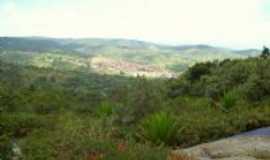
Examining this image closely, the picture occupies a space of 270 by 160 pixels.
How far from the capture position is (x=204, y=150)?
11195 mm

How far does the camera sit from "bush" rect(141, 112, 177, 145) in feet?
41.4

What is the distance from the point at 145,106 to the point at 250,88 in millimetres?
7787

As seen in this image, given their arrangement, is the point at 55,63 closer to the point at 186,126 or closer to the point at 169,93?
the point at 169,93

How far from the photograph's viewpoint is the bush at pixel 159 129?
497 inches

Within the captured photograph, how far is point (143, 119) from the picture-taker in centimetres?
1455

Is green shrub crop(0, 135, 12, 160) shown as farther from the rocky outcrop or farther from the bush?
the bush

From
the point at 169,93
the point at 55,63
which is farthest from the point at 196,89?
the point at 55,63

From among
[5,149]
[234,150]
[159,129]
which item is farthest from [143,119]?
[5,149]

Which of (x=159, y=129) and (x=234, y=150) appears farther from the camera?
(x=159, y=129)

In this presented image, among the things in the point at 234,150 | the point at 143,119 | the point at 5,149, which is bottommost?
the point at 143,119

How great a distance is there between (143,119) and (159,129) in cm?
195

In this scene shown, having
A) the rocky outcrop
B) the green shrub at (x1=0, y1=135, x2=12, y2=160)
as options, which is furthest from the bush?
the green shrub at (x1=0, y1=135, x2=12, y2=160)

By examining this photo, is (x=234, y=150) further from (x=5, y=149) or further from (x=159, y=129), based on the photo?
(x=5, y=149)

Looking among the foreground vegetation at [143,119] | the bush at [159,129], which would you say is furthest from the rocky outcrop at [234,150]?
the bush at [159,129]
